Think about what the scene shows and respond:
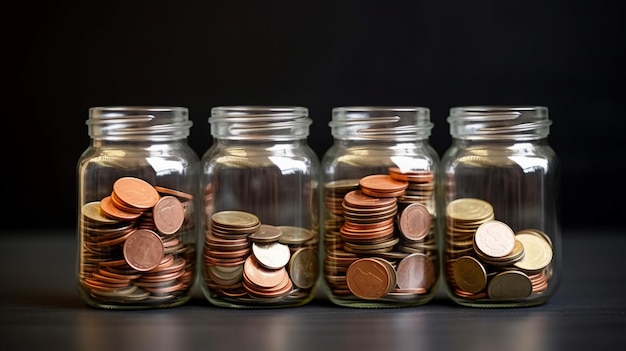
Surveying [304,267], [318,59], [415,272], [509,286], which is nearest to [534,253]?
[509,286]

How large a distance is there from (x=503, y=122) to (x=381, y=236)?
1.26 ft

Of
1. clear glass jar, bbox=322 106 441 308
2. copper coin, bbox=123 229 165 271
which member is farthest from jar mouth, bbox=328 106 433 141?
copper coin, bbox=123 229 165 271

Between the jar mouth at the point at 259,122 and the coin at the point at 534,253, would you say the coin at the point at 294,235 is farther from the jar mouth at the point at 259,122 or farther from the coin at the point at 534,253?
the coin at the point at 534,253

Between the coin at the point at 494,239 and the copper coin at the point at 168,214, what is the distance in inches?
24.9

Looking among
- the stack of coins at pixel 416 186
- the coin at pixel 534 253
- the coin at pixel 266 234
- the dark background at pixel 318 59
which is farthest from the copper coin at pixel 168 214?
the dark background at pixel 318 59

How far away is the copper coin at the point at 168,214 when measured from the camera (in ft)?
7.13

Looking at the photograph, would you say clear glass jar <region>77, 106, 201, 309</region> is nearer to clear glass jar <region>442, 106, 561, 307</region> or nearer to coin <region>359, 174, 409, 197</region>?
coin <region>359, 174, 409, 197</region>

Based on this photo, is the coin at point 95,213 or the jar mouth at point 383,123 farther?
the jar mouth at point 383,123

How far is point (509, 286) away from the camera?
2.21 m
